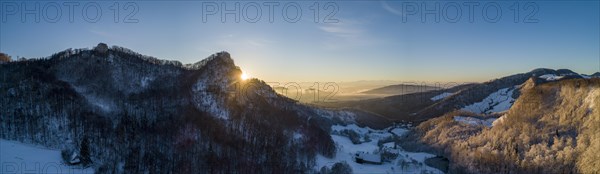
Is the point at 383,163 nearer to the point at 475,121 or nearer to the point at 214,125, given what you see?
the point at 475,121

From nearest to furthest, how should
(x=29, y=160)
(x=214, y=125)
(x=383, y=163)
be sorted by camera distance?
(x=29, y=160) < (x=383, y=163) < (x=214, y=125)

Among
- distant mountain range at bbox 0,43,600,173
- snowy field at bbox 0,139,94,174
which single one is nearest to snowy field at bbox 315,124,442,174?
distant mountain range at bbox 0,43,600,173

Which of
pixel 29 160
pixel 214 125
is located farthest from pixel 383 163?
pixel 29 160

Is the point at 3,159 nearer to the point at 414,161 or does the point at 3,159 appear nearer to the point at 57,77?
the point at 57,77

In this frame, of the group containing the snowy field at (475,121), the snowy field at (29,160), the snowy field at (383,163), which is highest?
the snowy field at (475,121)

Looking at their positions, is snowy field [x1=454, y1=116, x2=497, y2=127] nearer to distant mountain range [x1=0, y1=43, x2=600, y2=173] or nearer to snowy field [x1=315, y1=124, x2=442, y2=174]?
distant mountain range [x1=0, y1=43, x2=600, y2=173]

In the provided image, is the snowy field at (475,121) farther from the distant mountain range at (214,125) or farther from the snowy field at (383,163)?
the snowy field at (383,163)

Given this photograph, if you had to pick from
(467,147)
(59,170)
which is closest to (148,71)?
(59,170)

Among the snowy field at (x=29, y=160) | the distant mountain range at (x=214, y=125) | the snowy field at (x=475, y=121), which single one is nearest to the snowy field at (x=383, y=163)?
the distant mountain range at (x=214, y=125)

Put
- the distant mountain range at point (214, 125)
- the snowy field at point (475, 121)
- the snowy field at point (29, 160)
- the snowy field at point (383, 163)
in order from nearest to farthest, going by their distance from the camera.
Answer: the snowy field at point (29, 160)
the distant mountain range at point (214, 125)
the snowy field at point (383, 163)
the snowy field at point (475, 121)
